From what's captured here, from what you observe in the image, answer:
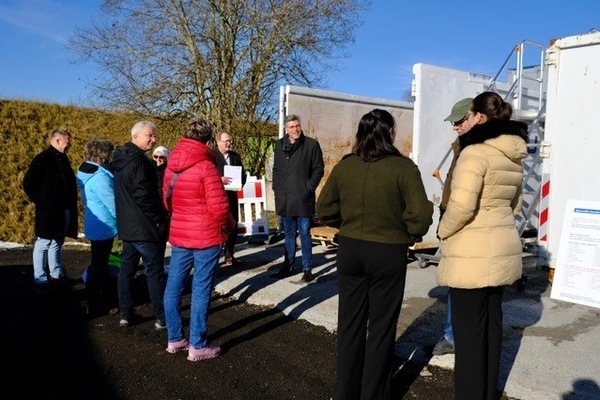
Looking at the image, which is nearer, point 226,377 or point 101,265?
point 226,377

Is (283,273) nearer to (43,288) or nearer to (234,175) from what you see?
(234,175)

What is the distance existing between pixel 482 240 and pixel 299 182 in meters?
3.80

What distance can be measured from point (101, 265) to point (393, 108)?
666 cm

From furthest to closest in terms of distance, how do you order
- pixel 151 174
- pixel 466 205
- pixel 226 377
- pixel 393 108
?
pixel 393 108 → pixel 151 174 → pixel 226 377 → pixel 466 205

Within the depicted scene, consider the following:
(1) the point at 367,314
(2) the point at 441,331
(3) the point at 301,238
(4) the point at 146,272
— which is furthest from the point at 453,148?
(3) the point at 301,238

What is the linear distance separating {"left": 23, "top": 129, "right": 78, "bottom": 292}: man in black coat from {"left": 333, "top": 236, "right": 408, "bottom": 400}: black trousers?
402cm

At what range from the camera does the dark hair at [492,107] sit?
318cm

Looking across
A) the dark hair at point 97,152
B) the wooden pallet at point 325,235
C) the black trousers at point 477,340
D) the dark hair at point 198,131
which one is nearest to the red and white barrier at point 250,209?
the wooden pallet at point 325,235

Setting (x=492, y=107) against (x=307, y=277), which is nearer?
(x=492, y=107)

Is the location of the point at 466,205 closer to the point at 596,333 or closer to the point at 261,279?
the point at 596,333

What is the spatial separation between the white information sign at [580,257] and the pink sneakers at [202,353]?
2598 mm

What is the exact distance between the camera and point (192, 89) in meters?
12.6

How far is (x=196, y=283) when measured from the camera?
4.17 metres

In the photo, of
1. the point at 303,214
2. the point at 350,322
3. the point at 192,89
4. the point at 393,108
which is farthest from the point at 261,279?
the point at 192,89
